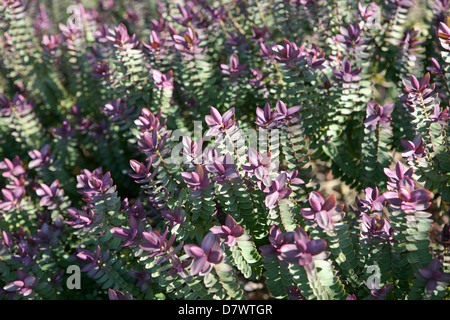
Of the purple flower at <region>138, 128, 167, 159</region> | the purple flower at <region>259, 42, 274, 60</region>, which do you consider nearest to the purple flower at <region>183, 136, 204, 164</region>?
the purple flower at <region>138, 128, 167, 159</region>

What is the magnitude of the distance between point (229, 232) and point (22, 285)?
91cm

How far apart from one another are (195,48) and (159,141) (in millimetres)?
603

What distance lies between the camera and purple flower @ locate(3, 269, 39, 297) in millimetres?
1623

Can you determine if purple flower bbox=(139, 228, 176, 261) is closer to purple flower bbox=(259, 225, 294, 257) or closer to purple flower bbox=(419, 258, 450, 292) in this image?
purple flower bbox=(259, 225, 294, 257)

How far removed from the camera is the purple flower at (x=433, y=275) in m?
1.33

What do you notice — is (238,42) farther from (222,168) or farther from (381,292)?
(381,292)

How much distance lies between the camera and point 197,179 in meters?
1.50

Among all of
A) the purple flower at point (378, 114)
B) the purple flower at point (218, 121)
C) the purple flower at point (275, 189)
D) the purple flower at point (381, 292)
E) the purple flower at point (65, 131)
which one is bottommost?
the purple flower at point (381, 292)

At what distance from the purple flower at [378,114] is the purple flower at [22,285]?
156 cm

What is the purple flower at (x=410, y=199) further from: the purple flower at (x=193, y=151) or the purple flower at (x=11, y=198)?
the purple flower at (x=11, y=198)

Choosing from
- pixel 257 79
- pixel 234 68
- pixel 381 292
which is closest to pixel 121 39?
pixel 234 68

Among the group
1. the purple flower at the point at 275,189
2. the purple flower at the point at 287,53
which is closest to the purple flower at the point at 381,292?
the purple flower at the point at 275,189
